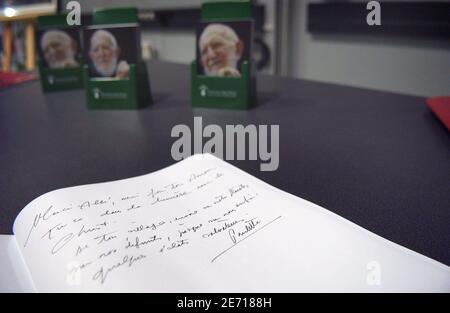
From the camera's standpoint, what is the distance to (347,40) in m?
1.70

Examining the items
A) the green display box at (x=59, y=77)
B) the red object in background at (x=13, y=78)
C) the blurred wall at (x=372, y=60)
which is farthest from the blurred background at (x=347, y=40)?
the green display box at (x=59, y=77)

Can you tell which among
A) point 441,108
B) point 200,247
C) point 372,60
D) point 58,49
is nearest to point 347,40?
point 372,60

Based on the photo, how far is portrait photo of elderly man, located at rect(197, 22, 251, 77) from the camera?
2.25 feet

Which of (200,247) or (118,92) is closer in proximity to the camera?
(200,247)

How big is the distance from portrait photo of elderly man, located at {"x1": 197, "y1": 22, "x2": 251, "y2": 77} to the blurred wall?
1115 mm

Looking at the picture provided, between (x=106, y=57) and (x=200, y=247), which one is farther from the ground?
(x=106, y=57)

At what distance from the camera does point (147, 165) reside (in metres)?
0.48

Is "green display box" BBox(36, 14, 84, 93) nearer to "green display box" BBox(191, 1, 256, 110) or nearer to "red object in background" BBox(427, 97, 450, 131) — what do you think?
"green display box" BBox(191, 1, 256, 110)

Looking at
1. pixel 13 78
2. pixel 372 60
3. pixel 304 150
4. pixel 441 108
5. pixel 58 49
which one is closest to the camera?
pixel 304 150

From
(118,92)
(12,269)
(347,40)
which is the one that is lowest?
(12,269)

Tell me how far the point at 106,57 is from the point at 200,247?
1.78ft

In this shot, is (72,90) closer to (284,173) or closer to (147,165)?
(147,165)

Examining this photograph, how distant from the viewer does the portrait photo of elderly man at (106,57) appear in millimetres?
713

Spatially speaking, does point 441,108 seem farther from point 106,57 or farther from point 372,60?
point 372,60
